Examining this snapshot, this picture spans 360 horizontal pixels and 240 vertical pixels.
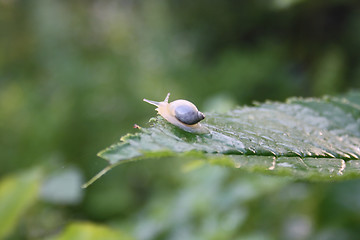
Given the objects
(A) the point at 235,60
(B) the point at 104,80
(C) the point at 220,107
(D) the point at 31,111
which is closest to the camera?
(C) the point at 220,107

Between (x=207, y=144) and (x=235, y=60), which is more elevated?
(x=235, y=60)

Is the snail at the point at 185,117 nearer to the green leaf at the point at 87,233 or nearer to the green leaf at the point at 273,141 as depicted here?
the green leaf at the point at 273,141

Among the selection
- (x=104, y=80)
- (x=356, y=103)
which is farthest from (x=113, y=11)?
(x=356, y=103)

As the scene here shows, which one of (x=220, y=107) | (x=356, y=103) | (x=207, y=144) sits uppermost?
(x=220, y=107)

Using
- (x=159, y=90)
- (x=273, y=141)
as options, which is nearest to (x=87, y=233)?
(x=273, y=141)

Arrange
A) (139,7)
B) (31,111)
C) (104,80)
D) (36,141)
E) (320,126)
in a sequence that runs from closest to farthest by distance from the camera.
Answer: (320,126) → (36,141) → (31,111) → (104,80) → (139,7)

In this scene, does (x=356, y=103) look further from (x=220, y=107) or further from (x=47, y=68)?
(x=47, y=68)

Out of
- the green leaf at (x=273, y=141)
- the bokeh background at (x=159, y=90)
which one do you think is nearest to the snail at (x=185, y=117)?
the green leaf at (x=273, y=141)

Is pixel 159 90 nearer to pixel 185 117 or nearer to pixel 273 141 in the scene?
pixel 185 117
